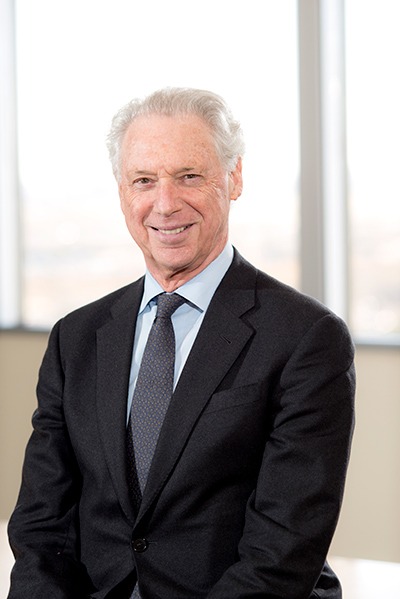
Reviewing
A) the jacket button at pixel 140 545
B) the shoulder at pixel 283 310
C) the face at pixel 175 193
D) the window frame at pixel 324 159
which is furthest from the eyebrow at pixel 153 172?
the window frame at pixel 324 159

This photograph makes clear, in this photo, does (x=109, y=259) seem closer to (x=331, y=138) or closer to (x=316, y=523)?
(x=331, y=138)

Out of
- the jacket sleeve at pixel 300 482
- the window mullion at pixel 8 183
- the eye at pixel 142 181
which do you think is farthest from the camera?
the window mullion at pixel 8 183

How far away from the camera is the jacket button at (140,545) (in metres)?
1.38

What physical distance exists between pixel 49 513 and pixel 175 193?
76 cm

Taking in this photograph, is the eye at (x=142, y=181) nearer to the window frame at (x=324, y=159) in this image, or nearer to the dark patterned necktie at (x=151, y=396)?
the dark patterned necktie at (x=151, y=396)

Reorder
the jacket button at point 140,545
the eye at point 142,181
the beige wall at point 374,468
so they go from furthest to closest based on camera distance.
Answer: the beige wall at point 374,468 → the eye at point 142,181 → the jacket button at point 140,545

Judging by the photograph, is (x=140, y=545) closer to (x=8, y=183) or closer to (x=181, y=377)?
(x=181, y=377)

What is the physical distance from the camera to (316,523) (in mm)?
1282

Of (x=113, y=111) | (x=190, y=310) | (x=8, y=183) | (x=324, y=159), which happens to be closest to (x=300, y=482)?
(x=190, y=310)

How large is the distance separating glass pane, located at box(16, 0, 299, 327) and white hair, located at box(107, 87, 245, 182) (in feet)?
5.59

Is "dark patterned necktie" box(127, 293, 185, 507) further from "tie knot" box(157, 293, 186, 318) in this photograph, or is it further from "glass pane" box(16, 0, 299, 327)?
"glass pane" box(16, 0, 299, 327)

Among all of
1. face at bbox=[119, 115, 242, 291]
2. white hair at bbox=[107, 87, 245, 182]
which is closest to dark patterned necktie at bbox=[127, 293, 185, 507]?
face at bbox=[119, 115, 242, 291]

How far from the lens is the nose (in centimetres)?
145

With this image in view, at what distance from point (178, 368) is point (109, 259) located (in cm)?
217
